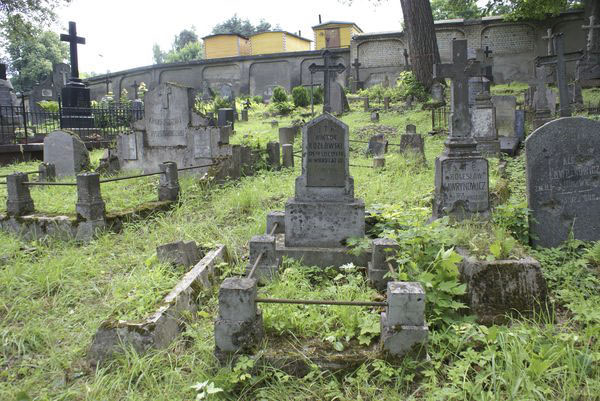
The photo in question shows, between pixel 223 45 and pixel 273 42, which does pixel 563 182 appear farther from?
pixel 223 45

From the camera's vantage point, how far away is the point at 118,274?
4.75 m

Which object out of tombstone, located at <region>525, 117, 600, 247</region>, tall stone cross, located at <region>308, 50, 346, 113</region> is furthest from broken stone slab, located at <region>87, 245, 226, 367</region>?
tombstone, located at <region>525, 117, 600, 247</region>

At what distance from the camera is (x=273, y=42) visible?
4206 cm

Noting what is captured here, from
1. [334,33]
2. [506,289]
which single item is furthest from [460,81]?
[334,33]

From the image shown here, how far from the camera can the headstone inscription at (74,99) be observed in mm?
14766

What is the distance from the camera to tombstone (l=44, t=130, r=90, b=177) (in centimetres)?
905

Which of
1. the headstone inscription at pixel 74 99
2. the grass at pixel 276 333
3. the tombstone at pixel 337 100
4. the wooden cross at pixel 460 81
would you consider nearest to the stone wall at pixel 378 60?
the tombstone at pixel 337 100

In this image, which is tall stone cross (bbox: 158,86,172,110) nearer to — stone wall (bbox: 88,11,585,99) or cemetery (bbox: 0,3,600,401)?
cemetery (bbox: 0,3,600,401)

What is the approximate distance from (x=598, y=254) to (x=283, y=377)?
117 inches

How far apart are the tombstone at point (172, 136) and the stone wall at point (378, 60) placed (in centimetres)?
2204

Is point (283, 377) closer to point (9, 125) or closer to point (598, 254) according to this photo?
point (598, 254)

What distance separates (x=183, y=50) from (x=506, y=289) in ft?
217

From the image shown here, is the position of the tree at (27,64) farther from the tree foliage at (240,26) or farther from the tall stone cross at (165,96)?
the tall stone cross at (165,96)

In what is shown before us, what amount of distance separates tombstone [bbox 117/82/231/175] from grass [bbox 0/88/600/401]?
3.42 m
